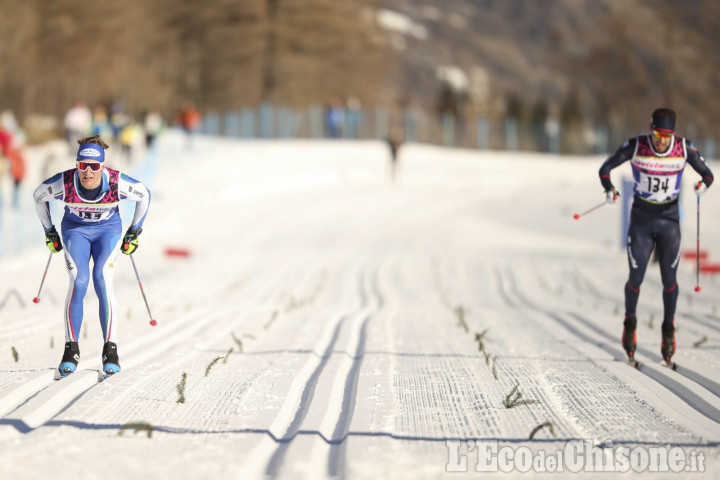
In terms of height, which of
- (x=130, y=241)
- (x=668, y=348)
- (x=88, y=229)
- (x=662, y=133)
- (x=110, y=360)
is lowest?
(x=668, y=348)

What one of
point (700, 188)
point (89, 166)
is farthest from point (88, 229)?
point (700, 188)

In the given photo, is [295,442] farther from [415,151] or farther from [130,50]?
[130,50]

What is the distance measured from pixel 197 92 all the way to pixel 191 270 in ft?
120

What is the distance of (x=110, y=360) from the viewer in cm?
623

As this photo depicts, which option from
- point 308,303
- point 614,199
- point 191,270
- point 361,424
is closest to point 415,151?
point 191,270

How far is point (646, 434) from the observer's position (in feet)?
15.9

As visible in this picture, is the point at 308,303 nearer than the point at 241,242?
Yes

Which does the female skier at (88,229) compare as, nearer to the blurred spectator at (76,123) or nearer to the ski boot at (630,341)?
the ski boot at (630,341)

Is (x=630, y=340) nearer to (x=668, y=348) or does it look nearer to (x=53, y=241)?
(x=668, y=348)

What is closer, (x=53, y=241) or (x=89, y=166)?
(x=89, y=166)

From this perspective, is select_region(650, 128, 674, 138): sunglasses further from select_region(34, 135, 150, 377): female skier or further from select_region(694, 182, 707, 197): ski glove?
select_region(34, 135, 150, 377): female skier
